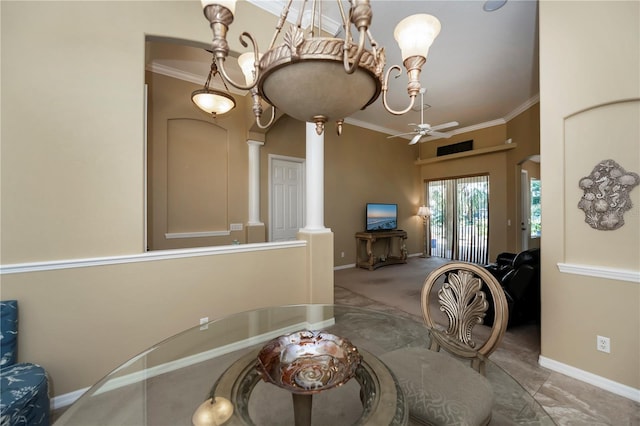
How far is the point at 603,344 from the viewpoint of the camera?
6.43 ft

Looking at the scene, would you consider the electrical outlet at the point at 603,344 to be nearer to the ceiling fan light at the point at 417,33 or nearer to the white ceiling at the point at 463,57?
the ceiling fan light at the point at 417,33

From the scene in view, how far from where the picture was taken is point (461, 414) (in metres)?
0.99

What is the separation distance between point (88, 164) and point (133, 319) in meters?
1.19

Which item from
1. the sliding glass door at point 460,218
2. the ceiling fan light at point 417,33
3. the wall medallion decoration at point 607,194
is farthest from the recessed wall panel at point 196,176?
the sliding glass door at point 460,218

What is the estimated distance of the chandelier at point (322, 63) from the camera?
3.04 feet

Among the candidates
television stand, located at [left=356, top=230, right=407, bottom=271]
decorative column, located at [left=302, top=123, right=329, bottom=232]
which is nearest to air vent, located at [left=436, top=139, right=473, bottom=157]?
television stand, located at [left=356, top=230, right=407, bottom=271]

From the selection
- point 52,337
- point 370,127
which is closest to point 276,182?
point 370,127

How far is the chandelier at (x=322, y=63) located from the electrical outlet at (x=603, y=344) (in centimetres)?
237

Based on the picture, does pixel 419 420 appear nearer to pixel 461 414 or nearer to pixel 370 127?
Answer: pixel 461 414

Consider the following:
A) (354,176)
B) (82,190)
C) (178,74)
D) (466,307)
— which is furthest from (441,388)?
(354,176)

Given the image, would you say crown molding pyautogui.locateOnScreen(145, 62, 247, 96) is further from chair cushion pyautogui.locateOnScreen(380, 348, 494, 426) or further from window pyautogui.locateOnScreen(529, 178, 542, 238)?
window pyautogui.locateOnScreen(529, 178, 542, 238)

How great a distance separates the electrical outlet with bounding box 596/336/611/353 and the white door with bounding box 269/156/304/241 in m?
4.17

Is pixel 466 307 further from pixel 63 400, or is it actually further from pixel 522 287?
pixel 63 400

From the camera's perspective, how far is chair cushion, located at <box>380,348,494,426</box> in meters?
0.99
